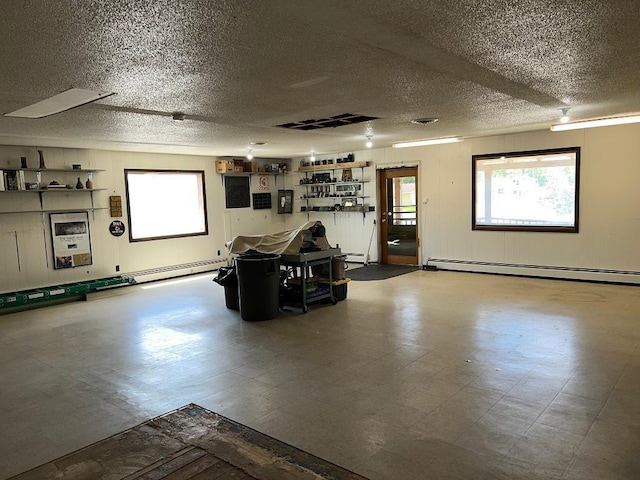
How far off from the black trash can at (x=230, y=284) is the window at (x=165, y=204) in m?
3.19

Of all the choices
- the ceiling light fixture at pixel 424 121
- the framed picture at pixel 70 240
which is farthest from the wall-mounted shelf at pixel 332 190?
the framed picture at pixel 70 240

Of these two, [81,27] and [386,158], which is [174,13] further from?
[386,158]

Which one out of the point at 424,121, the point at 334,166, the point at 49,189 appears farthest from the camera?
the point at 334,166

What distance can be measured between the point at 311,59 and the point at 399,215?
697 centimetres

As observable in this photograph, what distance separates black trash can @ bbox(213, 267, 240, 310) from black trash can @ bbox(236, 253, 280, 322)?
454mm

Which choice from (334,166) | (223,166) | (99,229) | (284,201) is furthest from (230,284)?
(284,201)

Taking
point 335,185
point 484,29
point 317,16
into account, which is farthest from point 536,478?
point 335,185

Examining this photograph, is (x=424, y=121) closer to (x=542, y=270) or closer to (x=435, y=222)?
(x=435, y=222)

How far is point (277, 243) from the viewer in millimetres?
6578

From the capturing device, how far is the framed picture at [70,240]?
7684 mm

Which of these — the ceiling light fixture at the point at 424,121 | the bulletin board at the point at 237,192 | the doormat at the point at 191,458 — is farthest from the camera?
the bulletin board at the point at 237,192

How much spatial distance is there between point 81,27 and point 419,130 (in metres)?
5.46

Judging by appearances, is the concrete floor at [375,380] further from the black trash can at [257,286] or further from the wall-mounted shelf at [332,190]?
the wall-mounted shelf at [332,190]

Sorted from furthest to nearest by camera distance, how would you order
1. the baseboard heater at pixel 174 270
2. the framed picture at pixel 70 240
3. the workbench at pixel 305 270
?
the baseboard heater at pixel 174 270
the framed picture at pixel 70 240
the workbench at pixel 305 270
